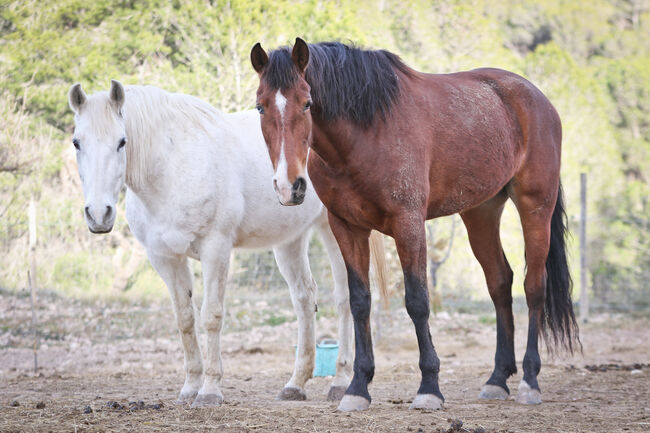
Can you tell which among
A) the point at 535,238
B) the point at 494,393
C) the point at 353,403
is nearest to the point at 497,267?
the point at 535,238

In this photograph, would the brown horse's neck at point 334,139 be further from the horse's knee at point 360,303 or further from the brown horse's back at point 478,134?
the horse's knee at point 360,303

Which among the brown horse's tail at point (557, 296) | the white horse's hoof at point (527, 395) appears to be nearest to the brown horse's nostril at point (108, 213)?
the white horse's hoof at point (527, 395)

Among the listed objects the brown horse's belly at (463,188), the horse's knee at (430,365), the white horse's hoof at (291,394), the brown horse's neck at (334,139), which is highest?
the brown horse's neck at (334,139)

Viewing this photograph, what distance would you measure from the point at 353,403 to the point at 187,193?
166cm

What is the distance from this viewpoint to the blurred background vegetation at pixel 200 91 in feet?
33.2

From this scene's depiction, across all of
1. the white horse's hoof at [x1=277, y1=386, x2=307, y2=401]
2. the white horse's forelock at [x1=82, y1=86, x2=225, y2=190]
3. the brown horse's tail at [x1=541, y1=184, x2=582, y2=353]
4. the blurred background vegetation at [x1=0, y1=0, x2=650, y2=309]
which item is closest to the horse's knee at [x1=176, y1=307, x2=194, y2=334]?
the white horse's hoof at [x1=277, y1=386, x2=307, y2=401]

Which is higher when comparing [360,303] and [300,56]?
[300,56]

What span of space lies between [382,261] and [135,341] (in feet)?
16.0

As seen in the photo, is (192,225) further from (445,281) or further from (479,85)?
(445,281)

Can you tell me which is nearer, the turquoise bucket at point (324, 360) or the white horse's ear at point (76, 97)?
the white horse's ear at point (76, 97)

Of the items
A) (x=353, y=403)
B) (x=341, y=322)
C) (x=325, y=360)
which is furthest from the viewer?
(x=325, y=360)

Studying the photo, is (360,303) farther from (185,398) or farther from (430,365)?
(185,398)

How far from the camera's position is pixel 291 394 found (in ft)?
15.4

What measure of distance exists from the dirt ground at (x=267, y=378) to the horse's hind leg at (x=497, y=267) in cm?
37
